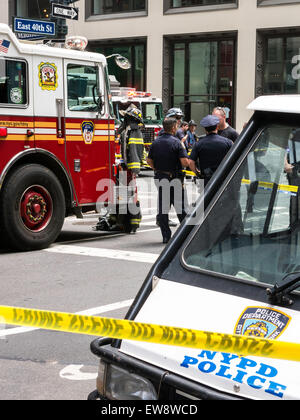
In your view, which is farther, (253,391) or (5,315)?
(5,315)

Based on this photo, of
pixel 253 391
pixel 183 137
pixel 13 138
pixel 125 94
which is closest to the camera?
pixel 253 391

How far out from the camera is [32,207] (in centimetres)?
989

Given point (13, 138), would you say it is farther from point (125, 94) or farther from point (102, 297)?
point (125, 94)

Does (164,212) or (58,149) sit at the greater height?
(58,149)

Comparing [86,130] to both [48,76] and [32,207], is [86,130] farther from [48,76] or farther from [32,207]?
[32,207]

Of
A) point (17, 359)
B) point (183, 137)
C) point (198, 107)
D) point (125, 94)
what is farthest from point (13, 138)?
point (198, 107)

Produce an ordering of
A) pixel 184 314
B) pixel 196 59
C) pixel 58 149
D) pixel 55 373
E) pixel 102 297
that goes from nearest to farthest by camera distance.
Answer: pixel 184 314 → pixel 55 373 → pixel 102 297 → pixel 58 149 → pixel 196 59

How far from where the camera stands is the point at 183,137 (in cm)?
2009

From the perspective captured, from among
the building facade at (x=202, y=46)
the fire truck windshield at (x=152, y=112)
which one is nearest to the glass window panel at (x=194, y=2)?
the building facade at (x=202, y=46)

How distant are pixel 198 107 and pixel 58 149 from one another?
23691 mm

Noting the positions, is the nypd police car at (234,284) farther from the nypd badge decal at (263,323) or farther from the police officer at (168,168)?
the police officer at (168,168)

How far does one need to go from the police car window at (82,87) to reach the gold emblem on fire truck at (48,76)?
12.7 inches

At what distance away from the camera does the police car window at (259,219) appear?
2.87 metres

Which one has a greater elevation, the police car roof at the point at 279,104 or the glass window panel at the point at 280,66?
the glass window panel at the point at 280,66
